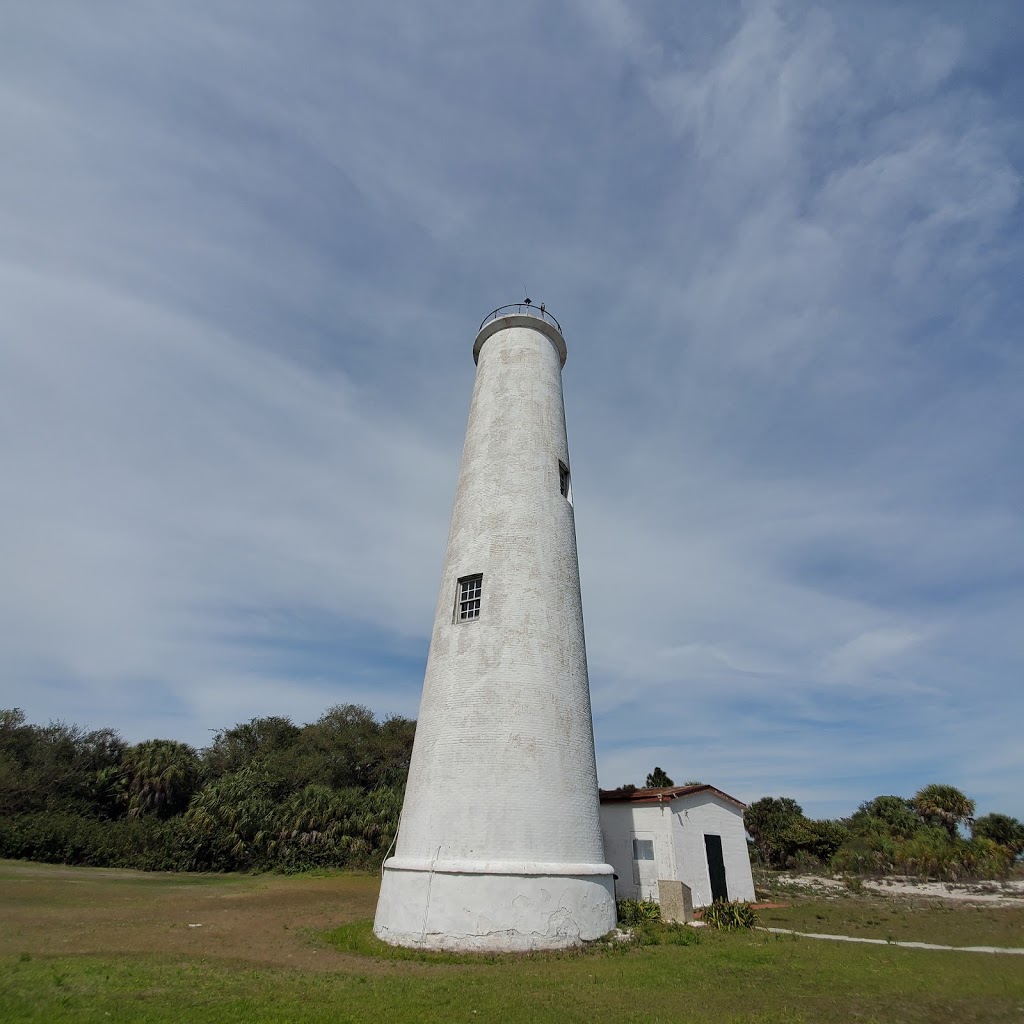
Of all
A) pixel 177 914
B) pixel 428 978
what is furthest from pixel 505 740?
pixel 177 914

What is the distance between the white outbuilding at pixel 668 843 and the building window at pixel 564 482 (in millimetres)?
8475

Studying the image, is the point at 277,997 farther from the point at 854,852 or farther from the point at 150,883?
the point at 854,852

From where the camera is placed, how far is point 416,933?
1074 cm

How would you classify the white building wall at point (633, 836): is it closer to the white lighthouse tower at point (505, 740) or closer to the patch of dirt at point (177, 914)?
the white lighthouse tower at point (505, 740)

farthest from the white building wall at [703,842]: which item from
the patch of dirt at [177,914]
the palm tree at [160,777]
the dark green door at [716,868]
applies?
the palm tree at [160,777]

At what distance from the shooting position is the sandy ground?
2138cm

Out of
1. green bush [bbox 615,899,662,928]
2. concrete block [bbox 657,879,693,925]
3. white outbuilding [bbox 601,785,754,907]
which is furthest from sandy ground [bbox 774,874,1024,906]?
green bush [bbox 615,899,662,928]

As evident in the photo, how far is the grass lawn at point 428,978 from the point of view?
7.47m

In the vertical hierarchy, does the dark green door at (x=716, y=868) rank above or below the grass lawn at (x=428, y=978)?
above

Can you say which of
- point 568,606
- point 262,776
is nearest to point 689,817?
point 568,606

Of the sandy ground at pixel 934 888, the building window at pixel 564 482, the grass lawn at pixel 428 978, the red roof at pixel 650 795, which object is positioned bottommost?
the grass lawn at pixel 428 978

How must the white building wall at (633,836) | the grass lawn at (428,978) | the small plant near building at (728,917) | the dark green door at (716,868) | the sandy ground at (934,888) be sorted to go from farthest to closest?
the sandy ground at (934,888), the dark green door at (716,868), the white building wall at (633,836), the small plant near building at (728,917), the grass lawn at (428,978)

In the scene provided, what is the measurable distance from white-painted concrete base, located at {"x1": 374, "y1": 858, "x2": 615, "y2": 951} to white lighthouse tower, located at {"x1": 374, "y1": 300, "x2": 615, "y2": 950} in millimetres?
20

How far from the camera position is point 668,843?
1634 cm
